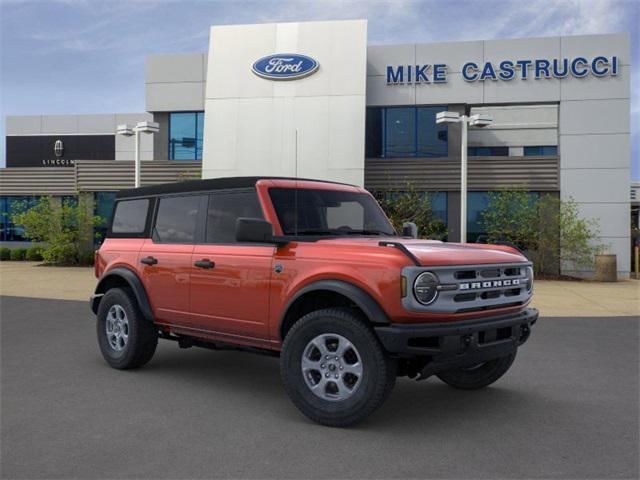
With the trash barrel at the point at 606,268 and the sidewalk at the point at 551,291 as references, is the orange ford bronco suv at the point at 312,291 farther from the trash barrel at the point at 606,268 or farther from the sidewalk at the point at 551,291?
the trash barrel at the point at 606,268

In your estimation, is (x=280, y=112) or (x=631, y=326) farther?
(x=280, y=112)

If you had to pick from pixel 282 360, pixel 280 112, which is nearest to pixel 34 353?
pixel 282 360

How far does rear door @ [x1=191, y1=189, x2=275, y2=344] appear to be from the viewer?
5.08m

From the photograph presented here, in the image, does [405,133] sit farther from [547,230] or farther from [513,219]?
[547,230]

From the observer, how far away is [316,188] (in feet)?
18.8

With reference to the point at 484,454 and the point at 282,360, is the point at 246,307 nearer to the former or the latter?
the point at 282,360

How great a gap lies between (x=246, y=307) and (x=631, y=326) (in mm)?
7579

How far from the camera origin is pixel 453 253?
4582 mm

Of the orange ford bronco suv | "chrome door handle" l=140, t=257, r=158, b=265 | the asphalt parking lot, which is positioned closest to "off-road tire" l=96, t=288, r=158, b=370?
the orange ford bronco suv

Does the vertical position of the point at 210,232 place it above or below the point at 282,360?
above

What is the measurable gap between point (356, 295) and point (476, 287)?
0.94m

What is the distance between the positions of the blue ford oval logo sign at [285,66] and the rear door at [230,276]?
17197 mm

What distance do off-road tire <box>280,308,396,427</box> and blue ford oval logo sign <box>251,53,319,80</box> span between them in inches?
732

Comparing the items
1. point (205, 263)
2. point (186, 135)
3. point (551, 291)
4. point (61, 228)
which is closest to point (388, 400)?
point (205, 263)
